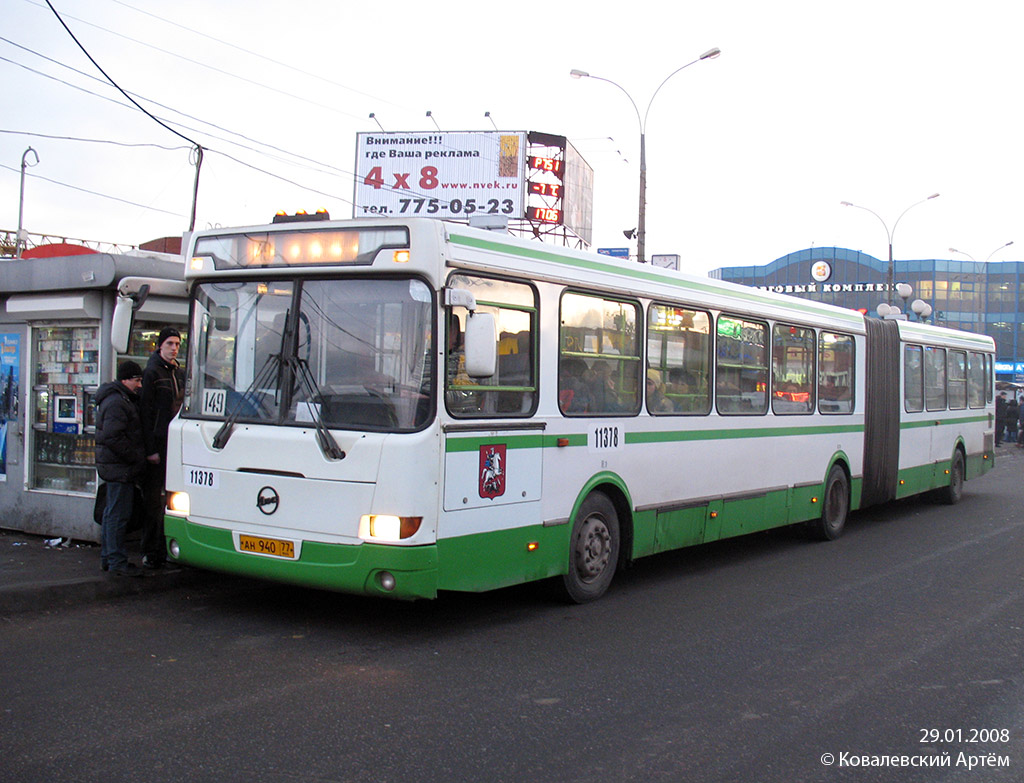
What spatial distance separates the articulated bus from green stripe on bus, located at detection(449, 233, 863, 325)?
0.08 feet

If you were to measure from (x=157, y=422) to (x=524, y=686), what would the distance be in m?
4.23

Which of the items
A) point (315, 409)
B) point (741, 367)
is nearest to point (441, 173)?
point (741, 367)

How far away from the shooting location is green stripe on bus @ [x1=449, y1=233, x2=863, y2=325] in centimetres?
714

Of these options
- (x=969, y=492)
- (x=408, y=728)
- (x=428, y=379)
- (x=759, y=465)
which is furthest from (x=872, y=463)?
(x=408, y=728)

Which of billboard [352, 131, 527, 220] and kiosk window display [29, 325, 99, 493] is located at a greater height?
billboard [352, 131, 527, 220]

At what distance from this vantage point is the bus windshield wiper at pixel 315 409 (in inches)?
264

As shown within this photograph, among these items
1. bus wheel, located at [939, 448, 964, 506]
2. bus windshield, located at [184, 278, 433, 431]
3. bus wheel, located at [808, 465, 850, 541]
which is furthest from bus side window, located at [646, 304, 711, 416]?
bus wheel, located at [939, 448, 964, 506]

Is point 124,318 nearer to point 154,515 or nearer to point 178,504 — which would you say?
point 178,504

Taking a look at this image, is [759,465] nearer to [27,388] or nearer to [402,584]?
[402,584]

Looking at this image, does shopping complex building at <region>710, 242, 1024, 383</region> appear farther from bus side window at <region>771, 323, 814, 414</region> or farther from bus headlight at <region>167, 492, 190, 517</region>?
bus headlight at <region>167, 492, 190, 517</region>

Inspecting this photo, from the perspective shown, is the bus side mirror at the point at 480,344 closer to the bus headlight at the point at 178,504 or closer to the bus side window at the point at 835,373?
the bus headlight at the point at 178,504

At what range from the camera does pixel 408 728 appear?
16.9 ft

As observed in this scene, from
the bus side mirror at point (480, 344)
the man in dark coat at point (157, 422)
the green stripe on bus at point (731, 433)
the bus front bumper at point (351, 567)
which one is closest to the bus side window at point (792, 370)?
the green stripe on bus at point (731, 433)

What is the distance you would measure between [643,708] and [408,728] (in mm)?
1365
